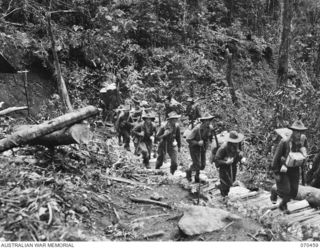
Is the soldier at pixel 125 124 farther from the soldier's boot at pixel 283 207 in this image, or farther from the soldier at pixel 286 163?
the soldier's boot at pixel 283 207

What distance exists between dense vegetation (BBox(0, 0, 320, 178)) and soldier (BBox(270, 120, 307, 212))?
12.5 ft

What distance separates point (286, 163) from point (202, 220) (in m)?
2.75

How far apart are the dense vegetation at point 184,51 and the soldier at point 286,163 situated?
150 inches

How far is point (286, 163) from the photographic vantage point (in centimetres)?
862

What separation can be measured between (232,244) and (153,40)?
65.6 ft

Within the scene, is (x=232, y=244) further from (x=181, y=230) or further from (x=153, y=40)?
(x=153, y=40)

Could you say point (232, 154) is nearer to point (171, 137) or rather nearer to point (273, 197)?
point (273, 197)

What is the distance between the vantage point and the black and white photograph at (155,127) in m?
6.91

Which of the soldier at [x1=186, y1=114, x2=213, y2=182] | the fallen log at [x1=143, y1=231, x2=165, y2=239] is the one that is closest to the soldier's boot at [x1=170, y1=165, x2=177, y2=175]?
the soldier at [x1=186, y1=114, x2=213, y2=182]

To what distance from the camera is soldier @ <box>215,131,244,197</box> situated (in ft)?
30.5

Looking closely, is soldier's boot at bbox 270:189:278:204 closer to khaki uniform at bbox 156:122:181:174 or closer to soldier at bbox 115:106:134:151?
khaki uniform at bbox 156:122:181:174

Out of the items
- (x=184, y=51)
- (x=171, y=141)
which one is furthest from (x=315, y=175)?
(x=184, y=51)

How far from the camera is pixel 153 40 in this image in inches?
981

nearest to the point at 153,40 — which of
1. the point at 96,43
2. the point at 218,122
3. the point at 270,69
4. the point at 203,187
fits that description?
the point at 96,43
